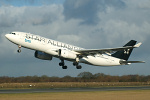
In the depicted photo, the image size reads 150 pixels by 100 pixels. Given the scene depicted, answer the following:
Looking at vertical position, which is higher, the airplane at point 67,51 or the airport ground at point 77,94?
the airplane at point 67,51

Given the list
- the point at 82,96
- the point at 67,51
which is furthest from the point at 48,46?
the point at 82,96

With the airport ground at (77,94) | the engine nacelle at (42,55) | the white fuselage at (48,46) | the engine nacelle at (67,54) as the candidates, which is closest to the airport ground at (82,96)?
the airport ground at (77,94)

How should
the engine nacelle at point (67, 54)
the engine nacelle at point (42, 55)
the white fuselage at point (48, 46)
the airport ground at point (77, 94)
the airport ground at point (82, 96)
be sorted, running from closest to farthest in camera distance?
the airport ground at point (82, 96), the airport ground at point (77, 94), the white fuselage at point (48, 46), the engine nacelle at point (67, 54), the engine nacelle at point (42, 55)

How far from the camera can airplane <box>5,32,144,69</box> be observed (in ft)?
157

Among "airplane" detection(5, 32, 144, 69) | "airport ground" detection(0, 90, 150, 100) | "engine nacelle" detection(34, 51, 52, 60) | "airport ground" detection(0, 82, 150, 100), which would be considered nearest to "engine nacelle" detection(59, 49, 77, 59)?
"airplane" detection(5, 32, 144, 69)

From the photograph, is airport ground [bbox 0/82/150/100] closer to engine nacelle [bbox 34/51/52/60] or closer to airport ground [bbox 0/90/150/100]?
airport ground [bbox 0/90/150/100]

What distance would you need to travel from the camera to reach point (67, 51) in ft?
169

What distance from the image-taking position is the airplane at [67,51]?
4772 cm

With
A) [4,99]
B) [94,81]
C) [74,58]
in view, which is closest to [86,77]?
[94,81]

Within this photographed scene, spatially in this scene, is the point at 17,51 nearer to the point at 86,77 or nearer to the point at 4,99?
the point at 4,99

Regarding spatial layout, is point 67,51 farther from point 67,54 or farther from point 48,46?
point 48,46

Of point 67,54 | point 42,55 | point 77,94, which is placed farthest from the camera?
point 42,55

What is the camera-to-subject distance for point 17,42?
47344 millimetres

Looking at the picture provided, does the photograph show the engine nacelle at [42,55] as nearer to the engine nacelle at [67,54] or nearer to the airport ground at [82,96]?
the engine nacelle at [67,54]
